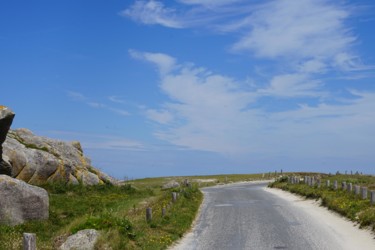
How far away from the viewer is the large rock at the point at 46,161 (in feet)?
112

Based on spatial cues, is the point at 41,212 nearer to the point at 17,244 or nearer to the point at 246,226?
the point at 17,244

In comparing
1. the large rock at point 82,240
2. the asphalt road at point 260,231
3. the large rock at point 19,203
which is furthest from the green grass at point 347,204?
the large rock at point 19,203

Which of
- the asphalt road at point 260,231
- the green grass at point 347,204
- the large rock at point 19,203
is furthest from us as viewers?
the green grass at point 347,204

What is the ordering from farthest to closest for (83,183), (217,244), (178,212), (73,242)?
(83,183) < (178,212) < (217,244) < (73,242)

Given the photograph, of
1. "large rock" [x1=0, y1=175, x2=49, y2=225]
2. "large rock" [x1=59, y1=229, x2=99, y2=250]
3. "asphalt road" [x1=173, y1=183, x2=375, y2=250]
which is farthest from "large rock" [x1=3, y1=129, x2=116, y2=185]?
"large rock" [x1=59, y1=229, x2=99, y2=250]

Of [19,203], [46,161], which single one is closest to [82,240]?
[19,203]

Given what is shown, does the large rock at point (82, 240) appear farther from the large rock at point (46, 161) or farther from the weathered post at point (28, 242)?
the large rock at point (46, 161)

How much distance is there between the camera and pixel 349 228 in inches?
846

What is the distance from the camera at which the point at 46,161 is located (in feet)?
120

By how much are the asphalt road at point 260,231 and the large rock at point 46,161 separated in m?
14.4

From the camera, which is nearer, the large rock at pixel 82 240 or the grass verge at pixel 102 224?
the large rock at pixel 82 240

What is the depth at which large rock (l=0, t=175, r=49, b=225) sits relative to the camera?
20984 mm

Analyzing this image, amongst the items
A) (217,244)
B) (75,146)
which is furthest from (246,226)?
(75,146)

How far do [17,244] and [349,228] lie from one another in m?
15.0
